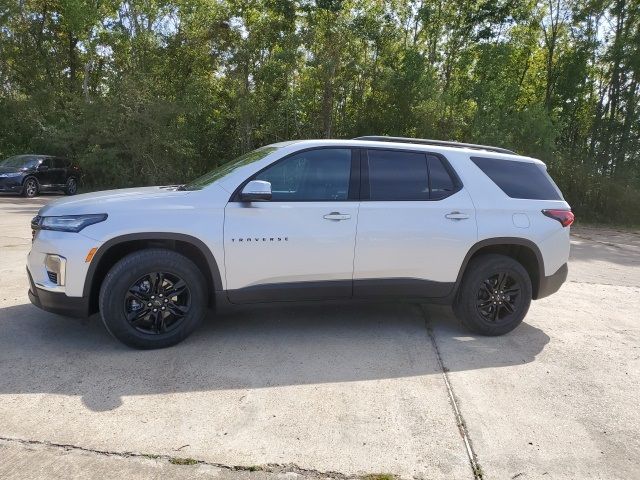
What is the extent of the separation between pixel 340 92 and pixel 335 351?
16641 millimetres

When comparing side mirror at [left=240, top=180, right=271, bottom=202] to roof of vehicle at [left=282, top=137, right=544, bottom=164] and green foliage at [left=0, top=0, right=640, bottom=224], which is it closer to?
roof of vehicle at [left=282, top=137, right=544, bottom=164]

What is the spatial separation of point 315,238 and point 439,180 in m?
1.30

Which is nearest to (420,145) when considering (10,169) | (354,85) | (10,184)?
(354,85)

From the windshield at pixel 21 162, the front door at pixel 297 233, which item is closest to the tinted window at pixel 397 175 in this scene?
the front door at pixel 297 233

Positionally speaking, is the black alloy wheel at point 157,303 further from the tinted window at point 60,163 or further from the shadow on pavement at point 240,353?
the tinted window at point 60,163

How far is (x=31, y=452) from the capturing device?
8.98 feet

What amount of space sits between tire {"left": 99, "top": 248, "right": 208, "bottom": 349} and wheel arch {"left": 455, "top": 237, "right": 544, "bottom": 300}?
2.33 metres

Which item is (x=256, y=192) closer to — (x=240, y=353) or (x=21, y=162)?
(x=240, y=353)

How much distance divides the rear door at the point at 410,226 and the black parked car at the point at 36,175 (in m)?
16.5

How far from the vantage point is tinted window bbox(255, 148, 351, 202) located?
14.1ft

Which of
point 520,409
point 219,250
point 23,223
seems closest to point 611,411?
point 520,409

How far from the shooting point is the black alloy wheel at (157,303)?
4.01m

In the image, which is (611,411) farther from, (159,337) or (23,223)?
(23,223)

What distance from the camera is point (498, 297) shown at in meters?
4.79
